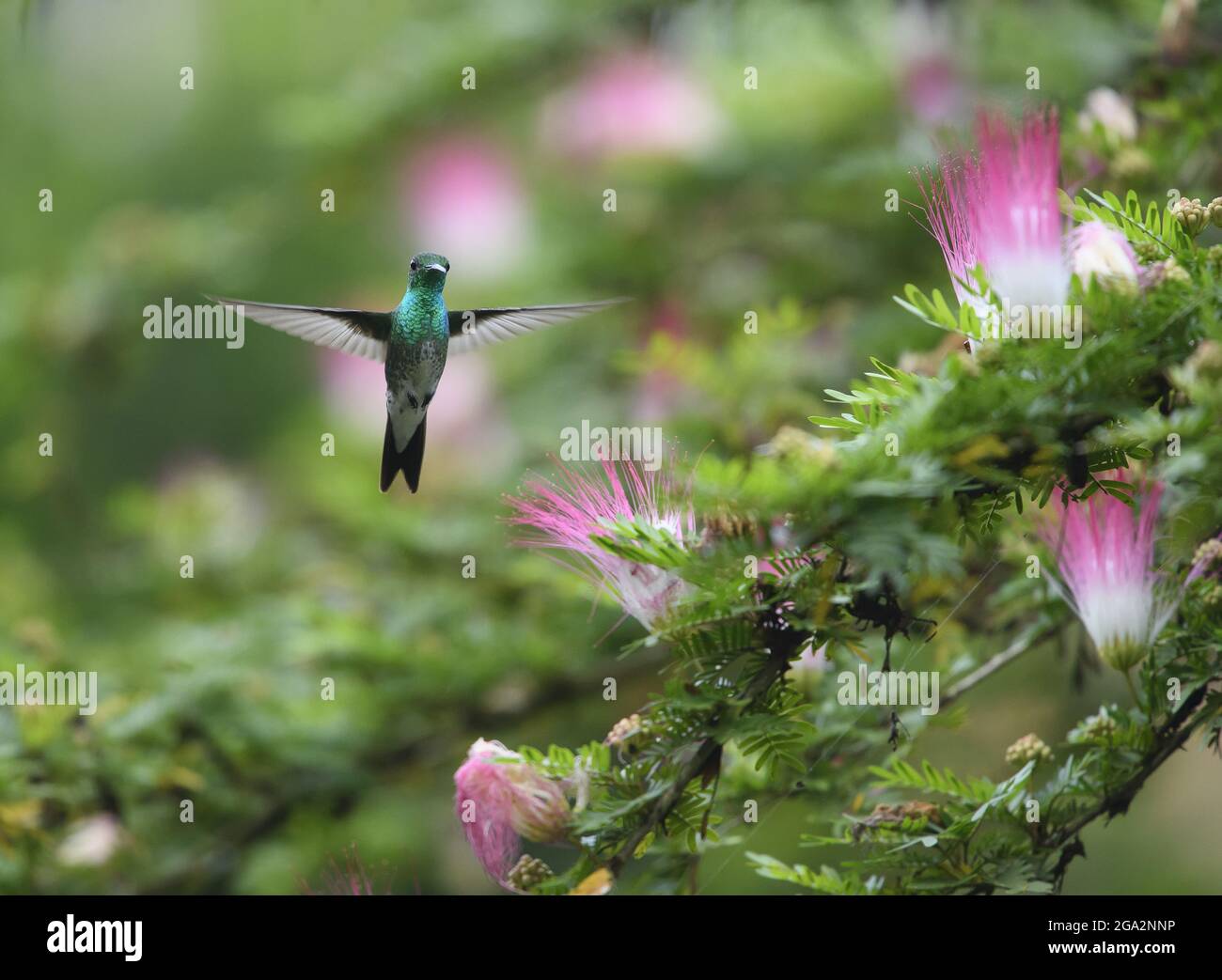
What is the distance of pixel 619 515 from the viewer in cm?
104

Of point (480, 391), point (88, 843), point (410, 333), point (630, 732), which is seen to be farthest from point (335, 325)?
point (480, 391)

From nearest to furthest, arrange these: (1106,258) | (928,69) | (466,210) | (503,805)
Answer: (1106,258), (503,805), (928,69), (466,210)

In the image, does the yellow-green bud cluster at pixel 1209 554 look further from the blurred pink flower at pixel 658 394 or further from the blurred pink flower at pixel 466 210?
the blurred pink flower at pixel 466 210

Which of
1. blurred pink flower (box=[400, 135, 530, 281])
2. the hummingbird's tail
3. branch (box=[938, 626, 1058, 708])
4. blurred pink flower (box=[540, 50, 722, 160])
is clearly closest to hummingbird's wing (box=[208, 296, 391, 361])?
the hummingbird's tail

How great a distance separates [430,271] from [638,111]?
1986mm

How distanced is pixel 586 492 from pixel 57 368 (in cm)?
220

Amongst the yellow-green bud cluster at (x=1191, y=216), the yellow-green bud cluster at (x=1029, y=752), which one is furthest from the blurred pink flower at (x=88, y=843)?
the yellow-green bud cluster at (x=1191, y=216)

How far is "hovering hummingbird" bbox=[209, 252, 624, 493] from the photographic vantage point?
4.11 ft

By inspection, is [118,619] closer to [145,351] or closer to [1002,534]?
[145,351]

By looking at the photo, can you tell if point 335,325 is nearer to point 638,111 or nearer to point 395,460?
point 395,460

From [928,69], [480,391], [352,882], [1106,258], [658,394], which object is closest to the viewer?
[1106,258]

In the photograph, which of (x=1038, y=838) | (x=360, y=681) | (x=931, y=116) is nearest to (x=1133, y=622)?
(x=1038, y=838)

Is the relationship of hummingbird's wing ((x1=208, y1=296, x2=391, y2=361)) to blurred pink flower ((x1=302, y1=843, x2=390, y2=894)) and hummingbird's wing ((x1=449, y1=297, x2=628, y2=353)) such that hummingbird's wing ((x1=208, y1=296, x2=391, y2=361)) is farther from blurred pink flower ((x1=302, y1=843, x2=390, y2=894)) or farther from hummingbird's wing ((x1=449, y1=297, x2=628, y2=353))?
blurred pink flower ((x1=302, y1=843, x2=390, y2=894))

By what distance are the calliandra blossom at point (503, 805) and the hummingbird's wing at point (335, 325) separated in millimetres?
445
